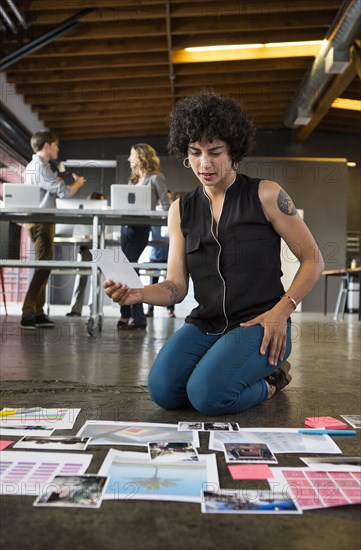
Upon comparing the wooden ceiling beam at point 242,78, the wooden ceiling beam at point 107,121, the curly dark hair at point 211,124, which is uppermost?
the wooden ceiling beam at point 242,78

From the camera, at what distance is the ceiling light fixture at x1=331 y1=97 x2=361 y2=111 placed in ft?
31.6

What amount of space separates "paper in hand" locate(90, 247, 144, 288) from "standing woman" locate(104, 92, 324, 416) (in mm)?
140

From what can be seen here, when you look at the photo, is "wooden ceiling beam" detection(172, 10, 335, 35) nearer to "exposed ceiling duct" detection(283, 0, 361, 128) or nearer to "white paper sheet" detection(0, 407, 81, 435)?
"exposed ceiling duct" detection(283, 0, 361, 128)

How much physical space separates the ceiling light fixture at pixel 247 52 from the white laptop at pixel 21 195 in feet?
13.2

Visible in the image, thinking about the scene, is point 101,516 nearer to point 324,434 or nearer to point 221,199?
point 324,434

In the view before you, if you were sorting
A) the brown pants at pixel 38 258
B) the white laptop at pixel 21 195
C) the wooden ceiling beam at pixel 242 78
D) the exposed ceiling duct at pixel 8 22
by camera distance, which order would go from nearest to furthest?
1. the white laptop at pixel 21 195
2. the brown pants at pixel 38 258
3. the exposed ceiling duct at pixel 8 22
4. the wooden ceiling beam at pixel 242 78

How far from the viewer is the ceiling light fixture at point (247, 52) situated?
7516 millimetres

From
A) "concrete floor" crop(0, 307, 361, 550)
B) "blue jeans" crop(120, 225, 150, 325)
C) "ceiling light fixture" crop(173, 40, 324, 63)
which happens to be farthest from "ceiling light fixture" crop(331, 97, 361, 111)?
"concrete floor" crop(0, 307, 361, 550)

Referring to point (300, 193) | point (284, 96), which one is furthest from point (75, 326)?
point (300, 193)

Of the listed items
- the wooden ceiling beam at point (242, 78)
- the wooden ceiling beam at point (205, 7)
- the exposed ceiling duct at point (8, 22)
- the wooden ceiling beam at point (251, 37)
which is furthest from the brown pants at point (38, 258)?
the wooden ceiling beam at point (242, 78)

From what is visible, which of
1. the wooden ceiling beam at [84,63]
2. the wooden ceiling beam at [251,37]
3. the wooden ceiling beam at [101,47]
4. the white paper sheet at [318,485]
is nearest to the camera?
the white paper sheet at [318,485]

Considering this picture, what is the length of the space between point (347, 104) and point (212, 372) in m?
8.99

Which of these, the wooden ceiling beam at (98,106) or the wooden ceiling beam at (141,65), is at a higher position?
the wooden ceiling beam at (141,65)

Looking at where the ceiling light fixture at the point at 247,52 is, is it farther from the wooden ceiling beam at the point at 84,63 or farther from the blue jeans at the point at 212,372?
the blue jeans at the point at 212,372
